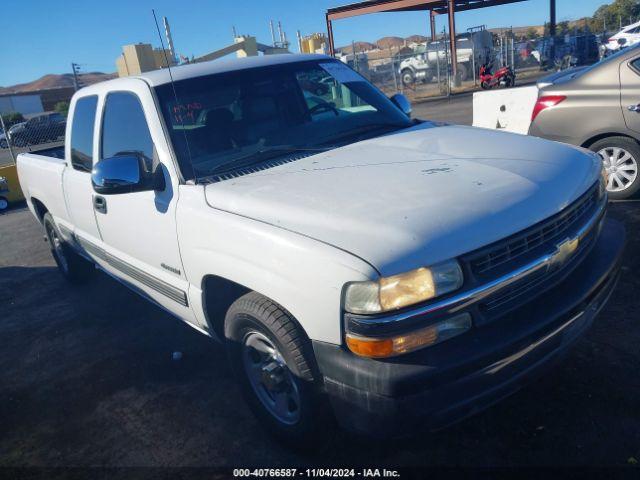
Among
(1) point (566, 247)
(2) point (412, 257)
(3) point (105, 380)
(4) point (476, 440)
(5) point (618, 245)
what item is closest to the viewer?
(2) point (412, 257)

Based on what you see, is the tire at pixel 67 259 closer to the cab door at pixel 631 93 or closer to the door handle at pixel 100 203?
the door handle at pixel 100 203

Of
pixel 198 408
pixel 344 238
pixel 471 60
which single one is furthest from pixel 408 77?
pixel 344 238

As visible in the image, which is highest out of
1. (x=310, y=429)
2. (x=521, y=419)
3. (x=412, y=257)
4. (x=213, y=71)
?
(x=213, y=71)

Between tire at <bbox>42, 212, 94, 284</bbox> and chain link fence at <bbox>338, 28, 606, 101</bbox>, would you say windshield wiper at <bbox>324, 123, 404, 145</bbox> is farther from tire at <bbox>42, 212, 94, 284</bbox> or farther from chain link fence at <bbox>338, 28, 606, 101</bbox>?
chain link fence at <bbox>338, 28, 606, 101</bbox>

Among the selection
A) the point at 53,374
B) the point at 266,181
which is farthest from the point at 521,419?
the point at 53,374

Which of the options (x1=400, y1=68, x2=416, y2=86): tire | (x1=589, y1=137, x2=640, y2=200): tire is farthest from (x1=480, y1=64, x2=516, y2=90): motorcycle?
(x1=589, y1=137, x2=640, y2=200): tire

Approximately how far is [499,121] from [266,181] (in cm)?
545

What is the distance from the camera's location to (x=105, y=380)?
3709 millimetres

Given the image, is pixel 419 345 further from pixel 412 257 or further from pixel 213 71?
pixel 213 71

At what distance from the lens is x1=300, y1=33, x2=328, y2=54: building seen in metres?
31.2

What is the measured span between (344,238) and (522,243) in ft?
A: 2.50

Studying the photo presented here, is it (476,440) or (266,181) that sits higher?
(266,181)

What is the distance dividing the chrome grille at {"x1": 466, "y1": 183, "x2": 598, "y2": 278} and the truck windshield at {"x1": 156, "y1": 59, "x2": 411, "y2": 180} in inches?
56.6

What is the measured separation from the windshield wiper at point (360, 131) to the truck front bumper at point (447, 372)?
5.22ft
